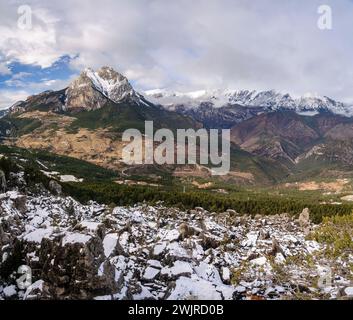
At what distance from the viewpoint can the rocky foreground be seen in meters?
33.2

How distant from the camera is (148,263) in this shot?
44344 mm

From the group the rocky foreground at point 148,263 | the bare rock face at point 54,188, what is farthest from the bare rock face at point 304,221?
the bare rock face at point 54,188

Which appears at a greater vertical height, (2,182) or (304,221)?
(2,182)

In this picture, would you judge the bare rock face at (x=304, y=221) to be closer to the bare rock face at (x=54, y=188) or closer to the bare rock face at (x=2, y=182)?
the bare rock face at (x=54, y=188)

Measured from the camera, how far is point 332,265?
4859 centimetres

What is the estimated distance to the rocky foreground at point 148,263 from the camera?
109 ft

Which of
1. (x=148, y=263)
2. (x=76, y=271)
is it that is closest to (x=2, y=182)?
(x=148, y=263)

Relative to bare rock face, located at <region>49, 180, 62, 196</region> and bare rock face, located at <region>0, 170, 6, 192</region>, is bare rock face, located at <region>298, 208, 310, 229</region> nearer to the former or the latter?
bare rock face, located at <region>49, 180, 62, 196</region>

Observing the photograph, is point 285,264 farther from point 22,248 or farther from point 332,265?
point 22,248

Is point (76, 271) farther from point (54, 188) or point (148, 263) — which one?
point (54, 188)

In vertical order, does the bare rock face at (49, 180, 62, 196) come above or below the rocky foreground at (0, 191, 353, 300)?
above

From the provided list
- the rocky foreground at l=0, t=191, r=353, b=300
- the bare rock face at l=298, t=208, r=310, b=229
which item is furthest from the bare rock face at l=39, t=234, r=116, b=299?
the bare rock face at l=298, t=208, r=310, b=229
